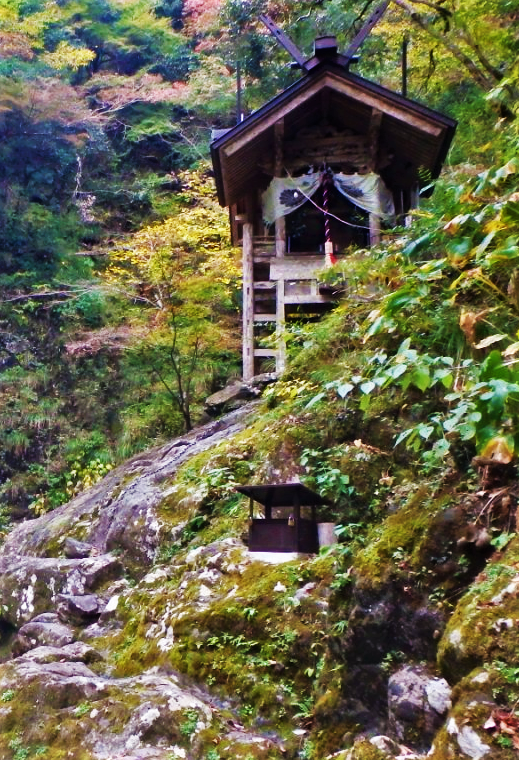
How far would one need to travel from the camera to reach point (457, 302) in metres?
4.23

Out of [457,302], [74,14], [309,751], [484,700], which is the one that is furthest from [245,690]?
[74,14]

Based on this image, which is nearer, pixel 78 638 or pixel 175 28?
pixel 78 638

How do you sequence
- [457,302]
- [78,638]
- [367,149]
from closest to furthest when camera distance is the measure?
[457,302]
[78,638]
[367,149]

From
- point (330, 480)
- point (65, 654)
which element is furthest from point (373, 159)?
point (65, 654)

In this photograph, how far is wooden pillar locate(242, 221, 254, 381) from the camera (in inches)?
421

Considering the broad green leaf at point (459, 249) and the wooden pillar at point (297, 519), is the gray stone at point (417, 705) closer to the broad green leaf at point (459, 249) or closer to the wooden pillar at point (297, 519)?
the wooden pillar at point (297, 519)

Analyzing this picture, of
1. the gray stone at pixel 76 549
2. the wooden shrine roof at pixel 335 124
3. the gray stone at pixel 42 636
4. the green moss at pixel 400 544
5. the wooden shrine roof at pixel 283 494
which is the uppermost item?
the wooden shrine roof at pixel 335 124

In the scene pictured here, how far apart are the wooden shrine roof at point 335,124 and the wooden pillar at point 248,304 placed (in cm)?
80

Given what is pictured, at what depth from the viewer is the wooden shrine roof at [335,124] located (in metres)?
9.66

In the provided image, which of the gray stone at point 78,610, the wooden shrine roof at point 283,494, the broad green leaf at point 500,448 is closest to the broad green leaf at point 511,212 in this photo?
the broad green leaf at point 500,448

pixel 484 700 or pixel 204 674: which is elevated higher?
pixel 484 700

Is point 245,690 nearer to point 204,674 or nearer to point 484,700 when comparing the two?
point 204,674

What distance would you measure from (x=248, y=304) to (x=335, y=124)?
3.46m

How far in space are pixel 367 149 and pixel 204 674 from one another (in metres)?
8.86
